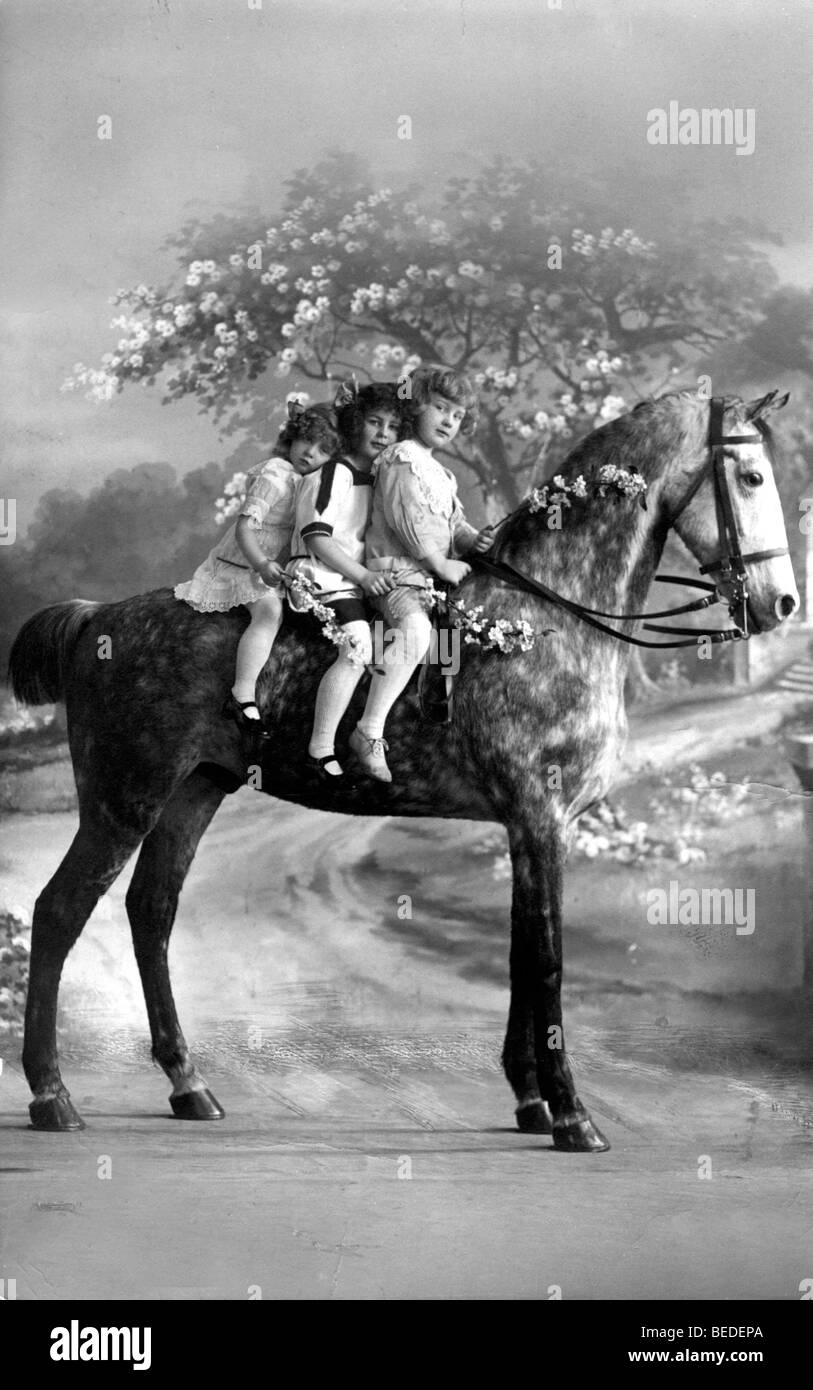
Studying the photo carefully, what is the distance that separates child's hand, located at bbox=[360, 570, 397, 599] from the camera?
15.4 ft

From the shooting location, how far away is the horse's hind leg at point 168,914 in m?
5.16

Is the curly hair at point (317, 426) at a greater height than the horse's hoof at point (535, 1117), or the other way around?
the curly hair at point (317, 426)

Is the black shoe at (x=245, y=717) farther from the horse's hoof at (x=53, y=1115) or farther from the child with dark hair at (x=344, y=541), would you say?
the horse's hoof at (x=53, y=1115)

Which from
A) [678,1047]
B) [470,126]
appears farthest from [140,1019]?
[470,126]

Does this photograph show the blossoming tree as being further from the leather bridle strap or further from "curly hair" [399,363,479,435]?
the leather bridle strap

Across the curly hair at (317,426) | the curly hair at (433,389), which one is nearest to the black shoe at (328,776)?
the curly hair at (317,426)

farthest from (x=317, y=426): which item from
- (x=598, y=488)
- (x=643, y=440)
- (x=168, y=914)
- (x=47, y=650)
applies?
(x=168, y=914)

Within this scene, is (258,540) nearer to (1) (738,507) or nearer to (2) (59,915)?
(2) (59,915)

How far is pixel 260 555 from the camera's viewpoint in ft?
15.7

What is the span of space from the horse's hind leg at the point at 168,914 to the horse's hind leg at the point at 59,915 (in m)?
0.18

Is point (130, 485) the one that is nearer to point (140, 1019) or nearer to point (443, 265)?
point (443, 265)

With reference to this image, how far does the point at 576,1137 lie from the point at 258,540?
191cm

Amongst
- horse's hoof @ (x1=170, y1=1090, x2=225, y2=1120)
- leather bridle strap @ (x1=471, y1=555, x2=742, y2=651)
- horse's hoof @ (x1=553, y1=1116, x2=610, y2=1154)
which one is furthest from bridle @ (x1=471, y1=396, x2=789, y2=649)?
horse's hoof @ (x1=170, y1=1090, x2=225, y2=1120)
